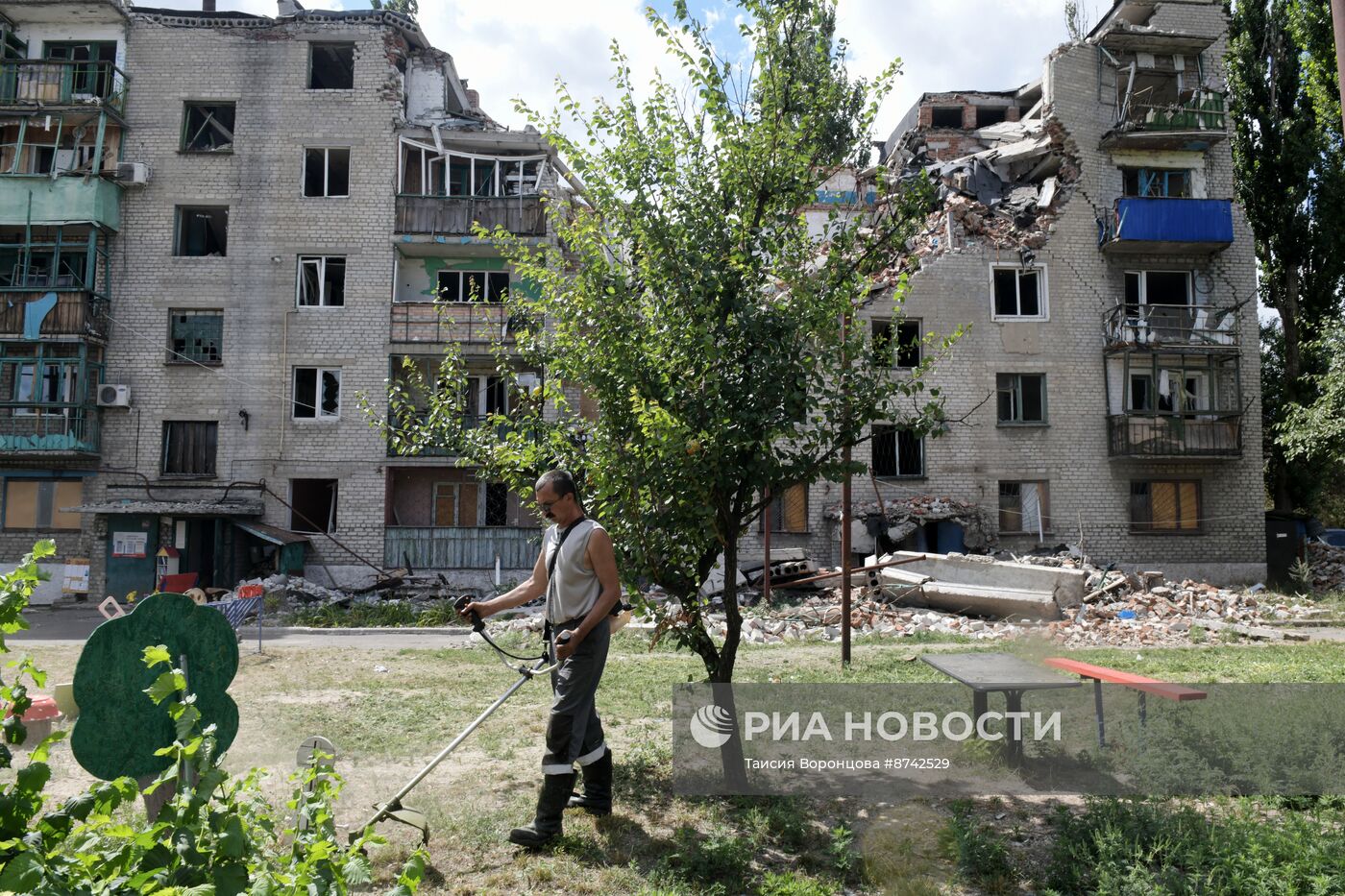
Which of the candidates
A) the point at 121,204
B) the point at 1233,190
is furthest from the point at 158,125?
the point at 1233,190

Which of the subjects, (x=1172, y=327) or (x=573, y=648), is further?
(x=1172, y=327)

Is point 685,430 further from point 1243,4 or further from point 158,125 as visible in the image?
point 1243,4

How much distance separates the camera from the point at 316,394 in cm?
2227

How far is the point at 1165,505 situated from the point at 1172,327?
468cm

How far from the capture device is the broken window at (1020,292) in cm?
2347

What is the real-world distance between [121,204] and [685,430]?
2335 centimetres

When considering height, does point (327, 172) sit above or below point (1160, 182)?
below

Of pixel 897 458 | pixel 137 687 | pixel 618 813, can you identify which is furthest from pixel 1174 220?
pixel 137 687

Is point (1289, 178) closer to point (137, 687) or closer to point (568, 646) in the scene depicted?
point (568, 646)

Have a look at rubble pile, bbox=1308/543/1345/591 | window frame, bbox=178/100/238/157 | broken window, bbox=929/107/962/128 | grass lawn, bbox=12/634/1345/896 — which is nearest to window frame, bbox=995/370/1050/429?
rubble pile, bbox=1308/543/1345/591

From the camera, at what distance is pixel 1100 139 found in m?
24.1

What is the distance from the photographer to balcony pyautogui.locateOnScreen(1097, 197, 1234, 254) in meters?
22.8

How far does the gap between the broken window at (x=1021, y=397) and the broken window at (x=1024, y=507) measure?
5.76 ft

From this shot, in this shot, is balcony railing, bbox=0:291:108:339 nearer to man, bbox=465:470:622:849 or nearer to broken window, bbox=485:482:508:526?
broken window, bbox=485:482:508:526
